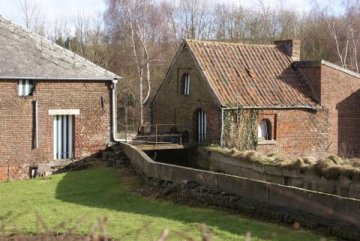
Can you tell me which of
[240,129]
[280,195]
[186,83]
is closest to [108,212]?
[280,195]

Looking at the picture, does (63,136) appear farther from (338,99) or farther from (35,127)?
(338,99)

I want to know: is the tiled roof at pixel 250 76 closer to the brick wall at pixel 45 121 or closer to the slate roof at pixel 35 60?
the slate roof at pixel 35 60

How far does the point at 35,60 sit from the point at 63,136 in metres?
3.35

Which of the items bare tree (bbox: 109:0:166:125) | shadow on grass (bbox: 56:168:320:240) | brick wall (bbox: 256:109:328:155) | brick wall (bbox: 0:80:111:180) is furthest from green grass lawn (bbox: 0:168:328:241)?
bare tree (bbox: 109:0:166:125)

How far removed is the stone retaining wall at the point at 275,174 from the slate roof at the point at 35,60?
5344 millimetres

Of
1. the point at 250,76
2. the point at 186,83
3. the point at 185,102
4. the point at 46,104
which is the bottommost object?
the point at 46,104

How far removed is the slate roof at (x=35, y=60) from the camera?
23.5m

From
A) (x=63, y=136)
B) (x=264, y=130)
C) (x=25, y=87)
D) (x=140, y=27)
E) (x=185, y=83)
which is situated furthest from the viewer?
(x=140, y=27)

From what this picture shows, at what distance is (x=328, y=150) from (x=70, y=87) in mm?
12076

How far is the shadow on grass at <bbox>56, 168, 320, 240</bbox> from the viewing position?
39.9 ft

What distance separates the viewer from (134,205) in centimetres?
1623

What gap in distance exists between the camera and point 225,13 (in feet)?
189

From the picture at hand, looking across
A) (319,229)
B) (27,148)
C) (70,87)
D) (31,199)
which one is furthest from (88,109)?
(319,229)

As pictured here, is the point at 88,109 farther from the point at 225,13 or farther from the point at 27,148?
the point at 225,13
